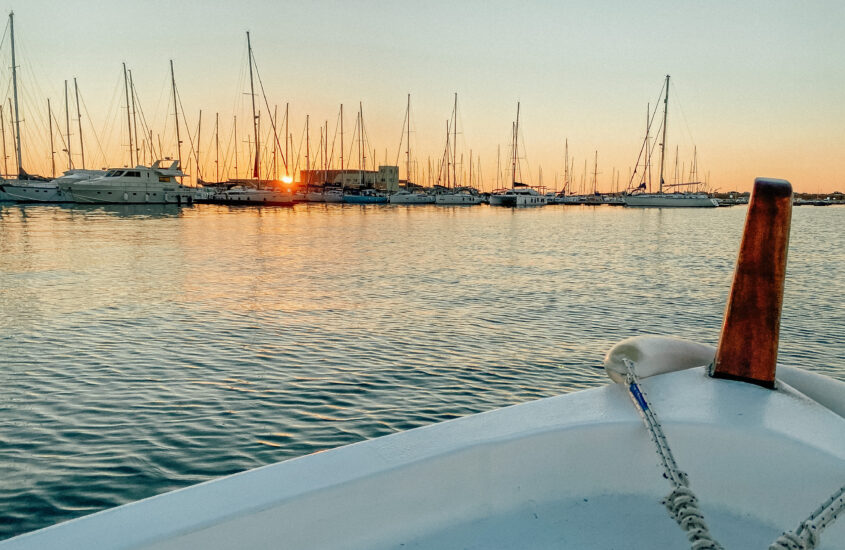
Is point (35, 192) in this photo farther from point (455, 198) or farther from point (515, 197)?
point (515, 197)

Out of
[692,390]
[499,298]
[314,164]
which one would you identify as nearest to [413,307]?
[499,298]

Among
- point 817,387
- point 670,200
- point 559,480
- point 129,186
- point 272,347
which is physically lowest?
point 272,347

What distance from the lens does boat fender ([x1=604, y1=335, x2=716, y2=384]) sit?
218cm

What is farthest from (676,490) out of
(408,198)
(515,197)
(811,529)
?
(408,198)

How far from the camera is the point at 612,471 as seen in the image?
199 centimetres

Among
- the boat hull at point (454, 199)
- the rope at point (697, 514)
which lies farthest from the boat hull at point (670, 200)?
the rope at point (697, 514)

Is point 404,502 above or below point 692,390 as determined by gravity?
below

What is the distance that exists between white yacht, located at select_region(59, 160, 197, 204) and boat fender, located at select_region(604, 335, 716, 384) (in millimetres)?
55803

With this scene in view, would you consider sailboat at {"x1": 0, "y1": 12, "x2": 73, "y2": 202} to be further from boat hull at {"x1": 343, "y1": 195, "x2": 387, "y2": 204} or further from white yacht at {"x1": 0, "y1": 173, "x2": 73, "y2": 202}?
boat hull at {"x1": 343, "y1": 195, "x2": 387, "y2": 204}

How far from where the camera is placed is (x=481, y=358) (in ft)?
24.7

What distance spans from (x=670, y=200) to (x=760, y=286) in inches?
3683

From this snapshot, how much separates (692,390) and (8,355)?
305 inches

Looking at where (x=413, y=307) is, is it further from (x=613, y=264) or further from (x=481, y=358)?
(x=613, y=264)

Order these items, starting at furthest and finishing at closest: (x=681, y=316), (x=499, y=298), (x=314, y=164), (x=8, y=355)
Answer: (x=314, y=164) < (x=499, y=298) < (x=681, y=316) < (x=8, y=355)
